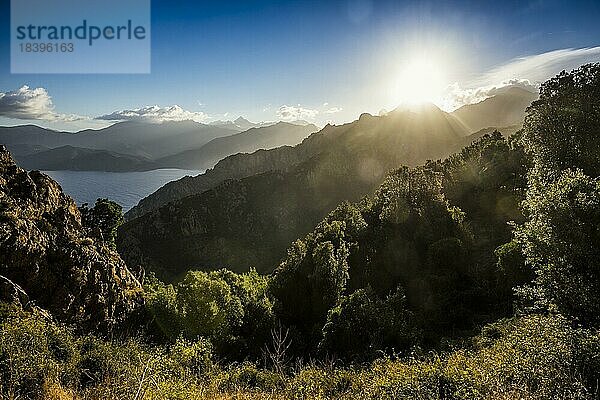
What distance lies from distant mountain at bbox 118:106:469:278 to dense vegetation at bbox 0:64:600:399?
180ft

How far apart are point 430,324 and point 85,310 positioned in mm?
23540

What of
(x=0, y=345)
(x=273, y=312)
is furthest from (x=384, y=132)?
(x=0, y=345)

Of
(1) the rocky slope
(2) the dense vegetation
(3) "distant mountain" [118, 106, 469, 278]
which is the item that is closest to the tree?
(2) the dense vegetation

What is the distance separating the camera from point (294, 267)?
41062 mm

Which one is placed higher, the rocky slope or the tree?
the rocky slope

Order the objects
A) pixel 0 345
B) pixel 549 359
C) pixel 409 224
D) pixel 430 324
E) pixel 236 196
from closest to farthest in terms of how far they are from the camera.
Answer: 1. pixel 0 345
2. pixel 549 359
3. pixel 430 324
4. pixel 409 224
5. pixel 236 196

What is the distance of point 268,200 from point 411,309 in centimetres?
9372

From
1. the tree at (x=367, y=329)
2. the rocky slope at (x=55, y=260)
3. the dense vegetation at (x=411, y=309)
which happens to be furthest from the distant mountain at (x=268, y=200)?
the tree at (x=367, y=329)

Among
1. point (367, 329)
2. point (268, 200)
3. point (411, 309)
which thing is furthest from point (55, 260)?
point (268, 200)

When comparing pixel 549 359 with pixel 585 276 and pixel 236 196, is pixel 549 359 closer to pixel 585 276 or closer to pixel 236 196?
pixel 585 276

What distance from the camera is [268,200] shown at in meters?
120

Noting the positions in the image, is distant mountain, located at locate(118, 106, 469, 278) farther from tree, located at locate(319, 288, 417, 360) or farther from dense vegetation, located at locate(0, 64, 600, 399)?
tree, located at locate(319, 288, 417, 360)

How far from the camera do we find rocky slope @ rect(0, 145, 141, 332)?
65.4 ft

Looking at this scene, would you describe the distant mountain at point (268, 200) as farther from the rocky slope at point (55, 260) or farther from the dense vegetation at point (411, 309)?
the rocky slope at point (55, 260)
